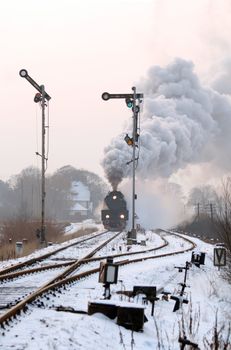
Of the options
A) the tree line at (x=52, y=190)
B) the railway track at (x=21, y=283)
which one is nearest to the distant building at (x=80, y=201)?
the tree line at (x=52, y=190)

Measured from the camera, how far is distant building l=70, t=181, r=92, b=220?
366 ft

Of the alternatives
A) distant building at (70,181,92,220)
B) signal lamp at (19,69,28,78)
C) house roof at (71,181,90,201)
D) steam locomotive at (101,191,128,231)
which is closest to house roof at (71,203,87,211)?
distant building at (70,181,92,220)

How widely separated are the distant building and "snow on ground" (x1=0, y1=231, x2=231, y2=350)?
3916 inches

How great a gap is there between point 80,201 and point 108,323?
108620 mm

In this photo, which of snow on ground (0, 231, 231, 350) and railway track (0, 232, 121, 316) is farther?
railway track (0, 232, 121, 316)

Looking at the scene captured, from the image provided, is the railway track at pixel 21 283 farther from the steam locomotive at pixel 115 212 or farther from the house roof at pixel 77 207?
the house roof at pixel 77 207

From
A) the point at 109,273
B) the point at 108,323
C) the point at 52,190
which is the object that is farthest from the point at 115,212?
the point at 52,190

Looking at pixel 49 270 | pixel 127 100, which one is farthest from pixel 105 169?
pixel 49 270

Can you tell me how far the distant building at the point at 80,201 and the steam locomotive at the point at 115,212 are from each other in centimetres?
6953

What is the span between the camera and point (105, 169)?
1555 inches

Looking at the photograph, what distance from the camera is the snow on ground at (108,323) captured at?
562 centimetres

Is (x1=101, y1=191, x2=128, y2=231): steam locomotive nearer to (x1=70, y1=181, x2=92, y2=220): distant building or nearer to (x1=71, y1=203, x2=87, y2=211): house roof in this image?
(x1=70, y1=181, x2=92, y2=220): distant building

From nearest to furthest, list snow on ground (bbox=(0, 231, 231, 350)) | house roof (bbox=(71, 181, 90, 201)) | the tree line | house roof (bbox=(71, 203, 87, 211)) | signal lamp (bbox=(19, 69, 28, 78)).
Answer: snow on ground (bbox=(0, 231, 231, 350)) < signal lamp (bbox=(19, 69, 28, 78)) < the tree line < house roof (bbox=(71, 203, 87, 211)) < house roof (bbox=(71, 181, 90, 201))

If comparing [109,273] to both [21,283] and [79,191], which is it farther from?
[79,191]
